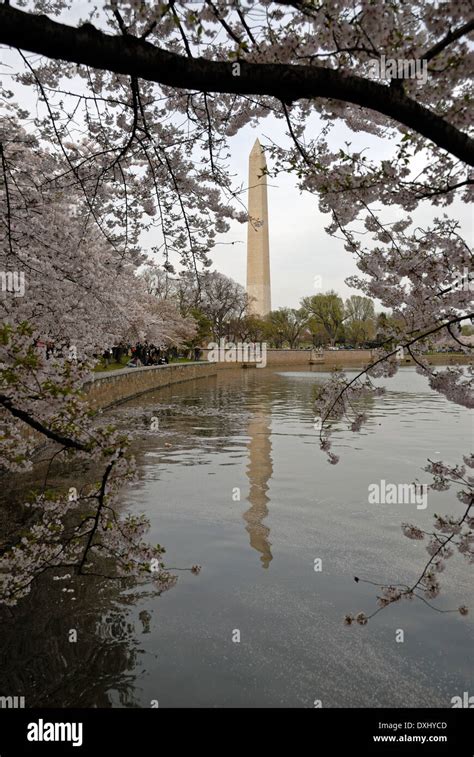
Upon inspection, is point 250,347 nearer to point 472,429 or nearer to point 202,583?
point 472,429

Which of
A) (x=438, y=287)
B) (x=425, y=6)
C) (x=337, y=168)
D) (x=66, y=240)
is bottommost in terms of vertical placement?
(x=438, y=287)

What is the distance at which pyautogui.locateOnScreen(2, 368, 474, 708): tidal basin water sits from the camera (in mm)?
4297

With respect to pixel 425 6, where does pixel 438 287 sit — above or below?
below

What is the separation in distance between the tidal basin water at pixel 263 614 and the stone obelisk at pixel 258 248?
50.3 meters

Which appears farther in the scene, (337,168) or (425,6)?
(337,168)

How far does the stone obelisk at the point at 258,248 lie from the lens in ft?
196

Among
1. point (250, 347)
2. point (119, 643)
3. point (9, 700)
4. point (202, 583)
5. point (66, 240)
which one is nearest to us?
point (9, 700)

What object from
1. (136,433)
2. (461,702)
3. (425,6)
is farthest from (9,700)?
(136,433)

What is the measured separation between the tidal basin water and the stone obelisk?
1979 inches

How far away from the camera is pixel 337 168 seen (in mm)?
4332

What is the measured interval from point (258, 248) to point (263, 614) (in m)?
62.1

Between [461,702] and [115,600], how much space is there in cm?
330
